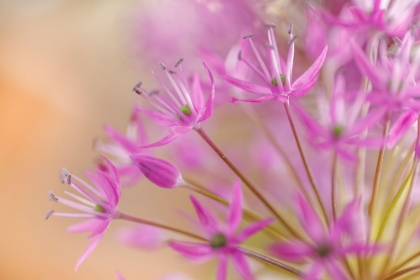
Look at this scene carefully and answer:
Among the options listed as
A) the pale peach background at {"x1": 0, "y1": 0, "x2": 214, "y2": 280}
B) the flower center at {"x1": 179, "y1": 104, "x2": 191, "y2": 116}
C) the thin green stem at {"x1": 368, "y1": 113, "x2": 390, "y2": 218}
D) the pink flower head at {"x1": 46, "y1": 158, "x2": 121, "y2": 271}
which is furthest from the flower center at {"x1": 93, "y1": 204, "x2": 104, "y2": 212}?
the pale peach background at {"x1": 0, "y1": 0, "x2": 214, "y2": 280}

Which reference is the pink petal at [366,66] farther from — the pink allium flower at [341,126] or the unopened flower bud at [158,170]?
the unopened flower bud at [158,170]

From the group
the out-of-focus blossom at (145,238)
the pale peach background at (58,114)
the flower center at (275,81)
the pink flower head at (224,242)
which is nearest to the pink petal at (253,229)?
the pink flower head at (224,242)

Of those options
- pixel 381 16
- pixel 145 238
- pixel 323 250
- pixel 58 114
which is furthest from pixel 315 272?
pixel 58 114

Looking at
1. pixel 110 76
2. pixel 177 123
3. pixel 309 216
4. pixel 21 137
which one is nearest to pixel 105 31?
pixel 110 76

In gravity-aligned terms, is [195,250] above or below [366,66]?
below

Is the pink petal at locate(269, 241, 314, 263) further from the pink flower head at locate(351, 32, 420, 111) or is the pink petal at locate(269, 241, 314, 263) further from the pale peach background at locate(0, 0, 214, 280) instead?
the pale peach background at locate(0, 0, 214, 280)

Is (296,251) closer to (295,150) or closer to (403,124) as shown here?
(403,124)

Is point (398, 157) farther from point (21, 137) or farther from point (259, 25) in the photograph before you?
point (21, 137)

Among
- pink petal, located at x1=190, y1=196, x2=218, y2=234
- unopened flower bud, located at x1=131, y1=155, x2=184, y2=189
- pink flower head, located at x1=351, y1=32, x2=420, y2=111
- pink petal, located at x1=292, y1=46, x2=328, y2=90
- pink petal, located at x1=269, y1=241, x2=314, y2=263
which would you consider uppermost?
pink flower head, located at x1=351, y1=32, x2=420, y2=111
